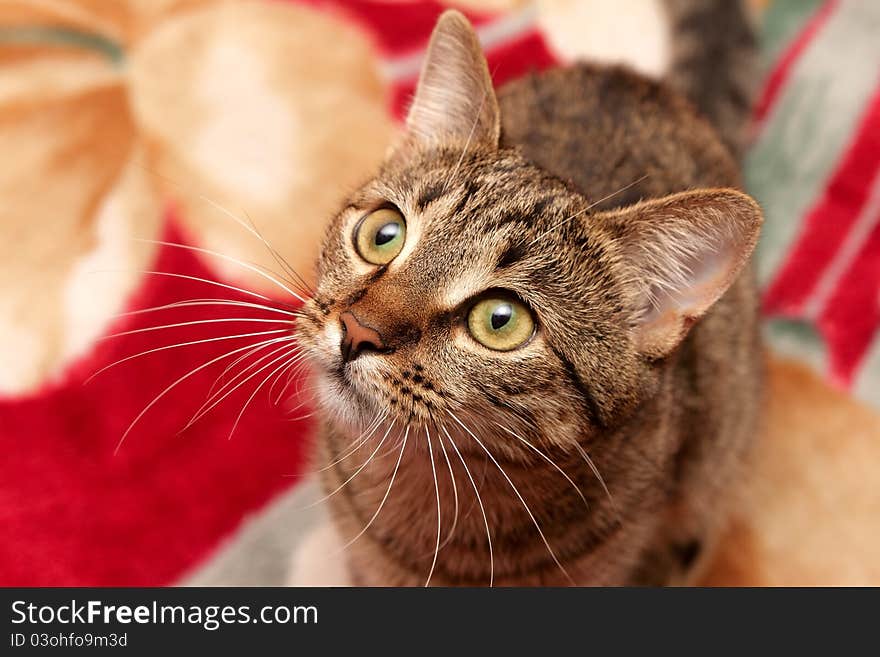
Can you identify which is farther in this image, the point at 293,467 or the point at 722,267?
the point at 293,467

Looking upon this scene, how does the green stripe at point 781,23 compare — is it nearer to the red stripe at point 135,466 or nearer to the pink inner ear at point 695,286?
the pink inner ear at point 695,286

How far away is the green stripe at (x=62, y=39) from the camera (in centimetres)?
183

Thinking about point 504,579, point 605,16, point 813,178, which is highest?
point 605,16

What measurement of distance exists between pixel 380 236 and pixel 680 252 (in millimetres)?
397

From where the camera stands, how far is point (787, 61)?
6.43ft

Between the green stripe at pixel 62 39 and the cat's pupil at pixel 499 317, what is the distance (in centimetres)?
132

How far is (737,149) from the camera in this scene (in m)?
1.79

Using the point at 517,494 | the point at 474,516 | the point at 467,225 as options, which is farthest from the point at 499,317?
the point at 474,516

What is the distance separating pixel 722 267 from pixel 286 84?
1.23m

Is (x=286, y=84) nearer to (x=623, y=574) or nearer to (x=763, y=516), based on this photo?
(x=623, y=574)

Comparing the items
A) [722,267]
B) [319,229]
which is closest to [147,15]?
[319,229]

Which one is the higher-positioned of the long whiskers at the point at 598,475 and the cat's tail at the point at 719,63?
the cat's tail at the point at 719,63

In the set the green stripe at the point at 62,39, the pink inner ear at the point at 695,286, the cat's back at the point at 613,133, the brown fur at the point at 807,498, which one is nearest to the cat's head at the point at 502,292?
the pink inner ear at the point at 695,286

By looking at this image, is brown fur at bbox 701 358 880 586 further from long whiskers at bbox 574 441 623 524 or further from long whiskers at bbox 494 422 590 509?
long whiskers at bbox 494 422 590 509
